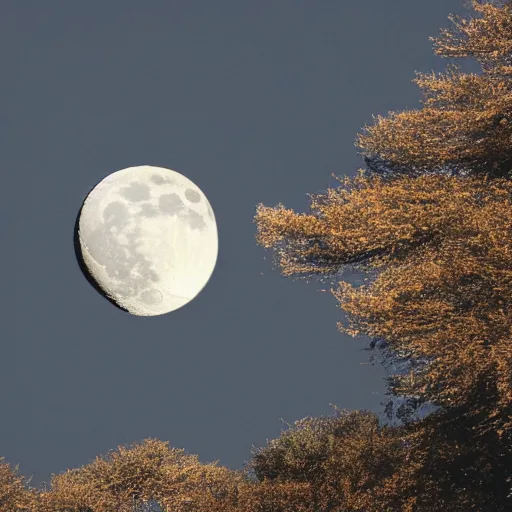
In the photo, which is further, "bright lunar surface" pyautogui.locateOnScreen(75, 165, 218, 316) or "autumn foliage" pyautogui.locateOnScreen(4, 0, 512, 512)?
"bright lunar surface" pyautogui.locateOnScreen(75, 165, 218, 316)

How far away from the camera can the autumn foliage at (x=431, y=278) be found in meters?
20.2

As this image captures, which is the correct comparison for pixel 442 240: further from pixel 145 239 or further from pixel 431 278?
pixel 145 239

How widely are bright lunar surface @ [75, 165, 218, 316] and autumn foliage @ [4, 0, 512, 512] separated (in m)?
4.67

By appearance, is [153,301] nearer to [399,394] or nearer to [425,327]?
[399,394]

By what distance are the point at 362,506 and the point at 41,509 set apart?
15021 mm

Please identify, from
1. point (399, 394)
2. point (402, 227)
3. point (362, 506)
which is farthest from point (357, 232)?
point (362, 506)

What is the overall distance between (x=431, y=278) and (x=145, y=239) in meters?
10.6

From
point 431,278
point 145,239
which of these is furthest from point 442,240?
point 145,239

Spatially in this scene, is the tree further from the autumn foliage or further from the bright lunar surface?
the bright lunar surface

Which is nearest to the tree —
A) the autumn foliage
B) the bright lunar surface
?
the autumn foliage

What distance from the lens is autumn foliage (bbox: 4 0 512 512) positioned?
20.2m

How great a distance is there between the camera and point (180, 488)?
35.5m

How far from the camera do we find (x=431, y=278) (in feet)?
66.7

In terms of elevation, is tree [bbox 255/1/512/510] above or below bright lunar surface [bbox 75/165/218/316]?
below
